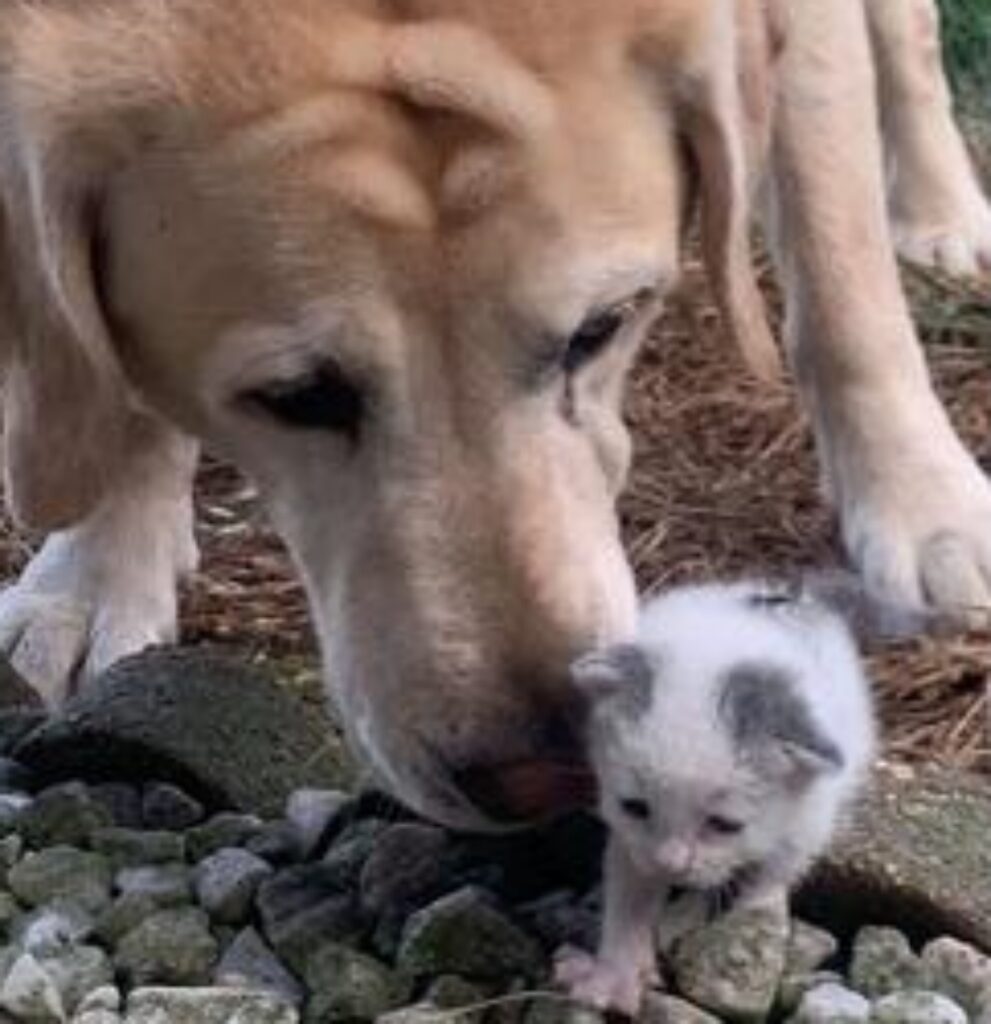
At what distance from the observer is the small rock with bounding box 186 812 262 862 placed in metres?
3.34

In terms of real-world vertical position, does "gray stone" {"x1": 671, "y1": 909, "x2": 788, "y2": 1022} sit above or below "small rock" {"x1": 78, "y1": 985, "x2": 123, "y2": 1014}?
above

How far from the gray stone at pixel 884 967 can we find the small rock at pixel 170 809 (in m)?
0.77

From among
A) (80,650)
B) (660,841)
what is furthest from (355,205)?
(80,650)

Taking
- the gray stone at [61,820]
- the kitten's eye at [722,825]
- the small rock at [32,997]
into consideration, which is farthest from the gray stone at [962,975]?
the gray stone at [61,820]

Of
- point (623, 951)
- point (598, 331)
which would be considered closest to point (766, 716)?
point (623, 951)

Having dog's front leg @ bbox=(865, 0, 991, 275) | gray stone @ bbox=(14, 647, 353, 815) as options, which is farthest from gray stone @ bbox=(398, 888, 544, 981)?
dog's front leg @ bbox=(865, 0, 991, 275)

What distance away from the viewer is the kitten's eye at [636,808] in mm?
2916

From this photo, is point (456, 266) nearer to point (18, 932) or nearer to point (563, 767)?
point (563, 767)

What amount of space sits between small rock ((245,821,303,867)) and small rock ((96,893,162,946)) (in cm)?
15

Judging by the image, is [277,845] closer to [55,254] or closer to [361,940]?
[361,940]

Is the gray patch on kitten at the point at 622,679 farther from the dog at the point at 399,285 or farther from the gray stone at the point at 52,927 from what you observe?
the gray stone at the point at 52,927

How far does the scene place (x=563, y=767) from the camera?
305cm

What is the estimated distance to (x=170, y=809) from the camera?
3.47 meters

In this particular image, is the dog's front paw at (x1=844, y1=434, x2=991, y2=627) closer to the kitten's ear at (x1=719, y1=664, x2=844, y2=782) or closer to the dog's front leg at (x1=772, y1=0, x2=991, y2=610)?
the dog's front leg at (x1=772, y1=0, x2=991, y2=610)
